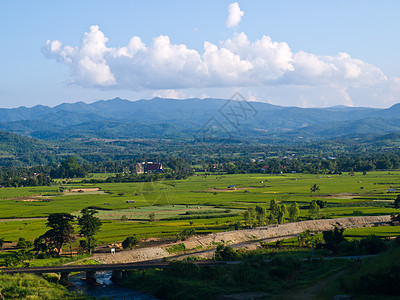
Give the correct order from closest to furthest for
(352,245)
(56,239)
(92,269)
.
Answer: (92,269)
(352,245)
(56,239)

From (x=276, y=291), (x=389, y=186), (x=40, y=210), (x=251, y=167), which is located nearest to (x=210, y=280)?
(x=276, y=291)

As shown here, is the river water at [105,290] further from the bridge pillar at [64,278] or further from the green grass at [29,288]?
the green grass at [29,288]

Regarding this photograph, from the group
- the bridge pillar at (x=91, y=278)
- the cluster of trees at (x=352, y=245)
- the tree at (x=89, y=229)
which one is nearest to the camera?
the bridge pillar at (x=91, y=278)

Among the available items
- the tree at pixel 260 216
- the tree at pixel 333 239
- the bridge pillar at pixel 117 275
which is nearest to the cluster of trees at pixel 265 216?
the tree at pixel 260 216

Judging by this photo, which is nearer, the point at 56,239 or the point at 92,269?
the point at 92,269

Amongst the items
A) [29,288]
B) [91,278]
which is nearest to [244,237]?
[91,278]

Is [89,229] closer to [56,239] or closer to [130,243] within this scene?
[56,239]
